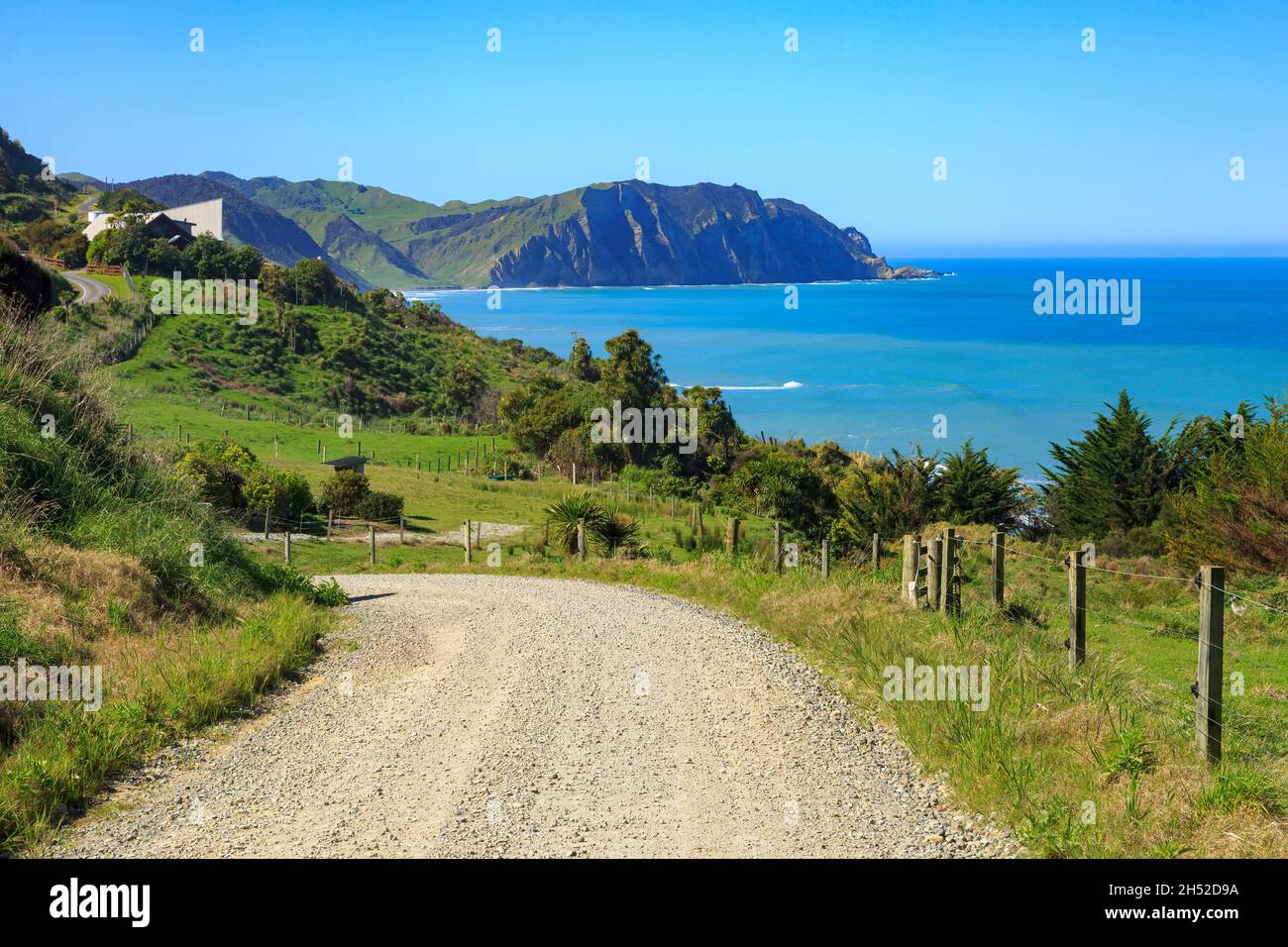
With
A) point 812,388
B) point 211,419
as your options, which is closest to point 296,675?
point 211,419

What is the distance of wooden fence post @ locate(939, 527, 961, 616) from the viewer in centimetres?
1303

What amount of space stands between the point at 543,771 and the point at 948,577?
276 inches

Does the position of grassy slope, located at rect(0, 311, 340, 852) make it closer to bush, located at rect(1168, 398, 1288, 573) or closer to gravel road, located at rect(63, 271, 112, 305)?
bush, located at rect(1168, 398, 1288, 573)

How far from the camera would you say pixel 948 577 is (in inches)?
521

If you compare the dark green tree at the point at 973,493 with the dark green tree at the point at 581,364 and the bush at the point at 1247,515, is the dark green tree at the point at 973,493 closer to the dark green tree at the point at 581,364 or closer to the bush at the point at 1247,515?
the bush at the point at 1247,515

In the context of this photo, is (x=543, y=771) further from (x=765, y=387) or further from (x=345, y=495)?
(x=765, y=387)

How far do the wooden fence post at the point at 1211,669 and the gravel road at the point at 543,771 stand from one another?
1.90m

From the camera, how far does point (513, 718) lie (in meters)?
9.67

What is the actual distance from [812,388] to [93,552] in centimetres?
12113

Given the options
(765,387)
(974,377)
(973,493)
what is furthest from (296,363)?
(974,377)

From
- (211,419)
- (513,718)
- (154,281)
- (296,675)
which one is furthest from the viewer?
(154,281)

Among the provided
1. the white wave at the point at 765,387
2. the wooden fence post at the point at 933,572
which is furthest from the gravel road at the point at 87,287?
the wooden fence post at the point at 933,572

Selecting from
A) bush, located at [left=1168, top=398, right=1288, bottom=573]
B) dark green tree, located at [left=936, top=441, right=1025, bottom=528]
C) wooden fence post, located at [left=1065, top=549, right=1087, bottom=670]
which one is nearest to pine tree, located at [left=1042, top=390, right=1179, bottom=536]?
dark green tree, located at [left=936, top=441, right=1025, bottom=528]
